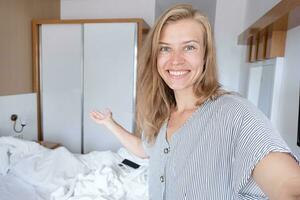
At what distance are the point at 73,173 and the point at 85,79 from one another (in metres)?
1.40

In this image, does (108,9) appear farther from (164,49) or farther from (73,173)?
(164,49)

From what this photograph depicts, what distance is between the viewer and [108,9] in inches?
127

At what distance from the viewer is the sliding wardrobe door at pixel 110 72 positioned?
2.84 m

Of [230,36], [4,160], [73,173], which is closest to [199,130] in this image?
[73,173]

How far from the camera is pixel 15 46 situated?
2.72m

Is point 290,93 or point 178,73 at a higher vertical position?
point 178,73

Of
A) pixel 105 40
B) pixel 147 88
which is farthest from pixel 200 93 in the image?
pixel 105 40

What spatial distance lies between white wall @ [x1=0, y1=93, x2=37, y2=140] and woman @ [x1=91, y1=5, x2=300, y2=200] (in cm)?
209

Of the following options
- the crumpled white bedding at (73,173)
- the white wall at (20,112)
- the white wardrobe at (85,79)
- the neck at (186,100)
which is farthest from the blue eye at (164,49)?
the white wall at (20,112)

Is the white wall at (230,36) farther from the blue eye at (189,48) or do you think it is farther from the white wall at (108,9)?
the blue eye at (189,48)

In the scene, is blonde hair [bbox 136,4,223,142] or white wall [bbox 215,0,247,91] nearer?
blonde hair [bbox 136,4,223,142]

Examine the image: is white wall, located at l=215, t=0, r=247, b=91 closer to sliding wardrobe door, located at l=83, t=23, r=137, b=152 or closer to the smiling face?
sliding wardrobe door, located at l=83, t=23, r=137, b=152

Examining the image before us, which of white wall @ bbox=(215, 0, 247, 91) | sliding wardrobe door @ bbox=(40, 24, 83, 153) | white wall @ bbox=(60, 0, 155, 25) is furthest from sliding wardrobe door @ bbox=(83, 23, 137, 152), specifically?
white wall @ bbox=(215, 0, 247, 91)

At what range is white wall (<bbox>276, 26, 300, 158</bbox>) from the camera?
1.55 m
